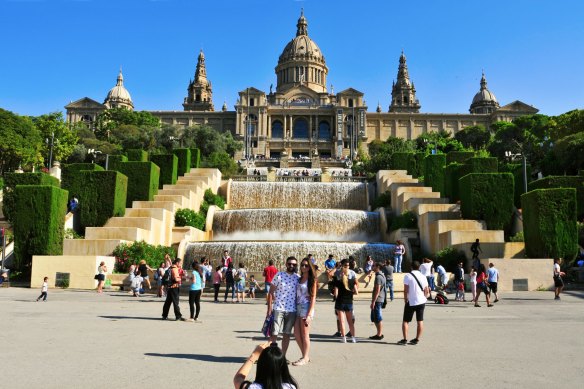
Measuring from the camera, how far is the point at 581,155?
42594 mm

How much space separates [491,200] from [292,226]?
10.2 m

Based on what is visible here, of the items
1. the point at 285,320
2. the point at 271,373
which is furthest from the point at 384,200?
the point at 271,373

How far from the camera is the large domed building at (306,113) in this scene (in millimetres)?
103938

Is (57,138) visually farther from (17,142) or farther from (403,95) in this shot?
(403,95)

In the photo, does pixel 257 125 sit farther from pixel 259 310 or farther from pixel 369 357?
pixel 369 357

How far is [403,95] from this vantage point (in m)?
131

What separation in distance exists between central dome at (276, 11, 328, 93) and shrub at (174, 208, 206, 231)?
93.7m

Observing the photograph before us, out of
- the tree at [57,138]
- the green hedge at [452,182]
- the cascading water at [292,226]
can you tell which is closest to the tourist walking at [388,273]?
the cascading water at [292,226]

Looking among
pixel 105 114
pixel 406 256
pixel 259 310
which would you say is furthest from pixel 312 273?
pixel 105 114

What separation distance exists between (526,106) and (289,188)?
98231mm

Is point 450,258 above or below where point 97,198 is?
below

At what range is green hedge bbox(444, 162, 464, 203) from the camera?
99.9ft

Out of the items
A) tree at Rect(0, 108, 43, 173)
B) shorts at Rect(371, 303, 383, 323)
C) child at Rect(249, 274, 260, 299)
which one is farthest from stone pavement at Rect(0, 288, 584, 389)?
tree at Rect(0, 108, 43, 173)

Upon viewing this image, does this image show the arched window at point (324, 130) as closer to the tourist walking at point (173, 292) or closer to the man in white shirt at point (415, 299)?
the tourist walking at point (173, 292)
